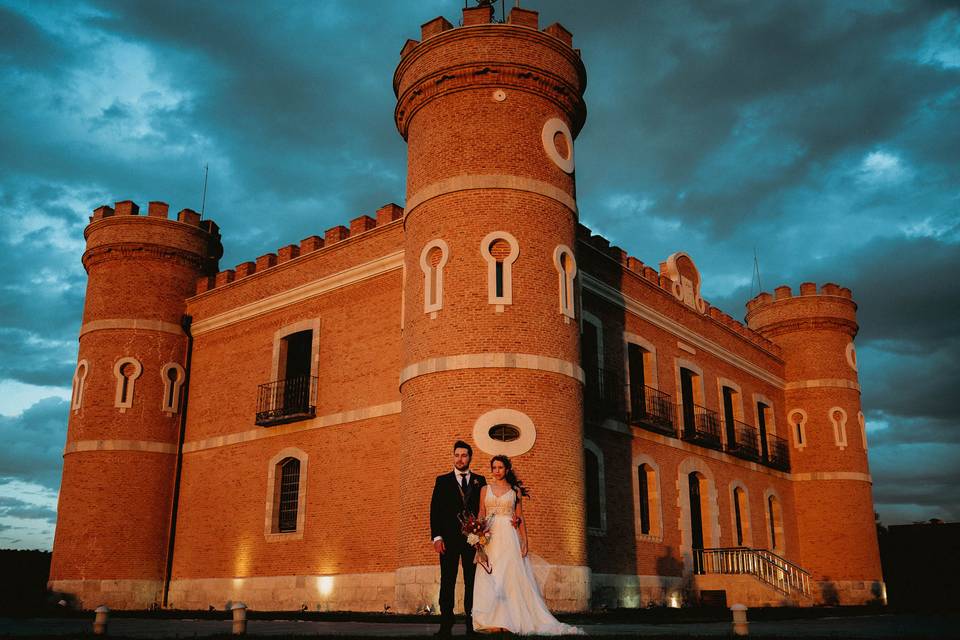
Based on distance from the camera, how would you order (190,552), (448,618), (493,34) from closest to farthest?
1. (448,618)
2. (493,34)
3. (190,552)

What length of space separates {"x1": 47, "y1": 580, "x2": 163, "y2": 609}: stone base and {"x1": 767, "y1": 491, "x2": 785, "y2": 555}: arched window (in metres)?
19.7

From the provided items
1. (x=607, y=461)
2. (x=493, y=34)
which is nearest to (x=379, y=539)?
(x=607, y=461)

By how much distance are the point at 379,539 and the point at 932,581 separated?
25515mm

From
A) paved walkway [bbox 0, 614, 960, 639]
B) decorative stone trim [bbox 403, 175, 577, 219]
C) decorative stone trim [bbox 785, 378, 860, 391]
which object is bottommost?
paved walkway [bbox 0, 614, 960, 639]

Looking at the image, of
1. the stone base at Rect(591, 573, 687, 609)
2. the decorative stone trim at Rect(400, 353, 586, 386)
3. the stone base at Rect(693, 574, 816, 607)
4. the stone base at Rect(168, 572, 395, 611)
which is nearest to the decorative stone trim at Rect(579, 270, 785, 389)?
the decorative stone trim at Rect(400, 353, 586, 386)

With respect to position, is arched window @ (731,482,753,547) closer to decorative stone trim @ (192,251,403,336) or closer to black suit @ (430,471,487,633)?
decorative stone trim @ (192,251,403,336)

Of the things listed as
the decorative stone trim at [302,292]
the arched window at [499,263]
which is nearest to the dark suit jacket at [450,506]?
the arched window at [499,263]

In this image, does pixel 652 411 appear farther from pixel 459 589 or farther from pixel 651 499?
pixel 459 589

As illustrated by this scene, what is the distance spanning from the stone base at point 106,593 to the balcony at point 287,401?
573 centimetres

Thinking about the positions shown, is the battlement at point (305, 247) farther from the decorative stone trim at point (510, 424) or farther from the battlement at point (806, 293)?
the battlement at point (806, 293)

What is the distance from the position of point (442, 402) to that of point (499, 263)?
3.02m

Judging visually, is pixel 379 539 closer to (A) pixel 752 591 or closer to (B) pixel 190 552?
(B) pixel 190 552

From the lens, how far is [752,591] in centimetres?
2116

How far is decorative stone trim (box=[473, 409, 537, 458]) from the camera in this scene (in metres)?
15.5
